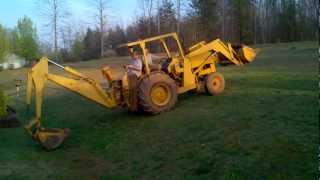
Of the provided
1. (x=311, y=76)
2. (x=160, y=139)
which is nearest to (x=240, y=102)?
(x=160, y=139)

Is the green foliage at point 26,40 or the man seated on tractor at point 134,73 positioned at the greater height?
the green foliage at point 26,40

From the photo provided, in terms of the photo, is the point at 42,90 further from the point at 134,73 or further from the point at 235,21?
the point at 235,21

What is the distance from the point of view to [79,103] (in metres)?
19.6

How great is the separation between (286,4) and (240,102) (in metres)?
59.9

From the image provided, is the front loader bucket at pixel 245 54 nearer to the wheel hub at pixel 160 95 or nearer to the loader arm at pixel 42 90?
the wheel hub at pixel 160 95

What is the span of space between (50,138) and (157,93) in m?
3.39

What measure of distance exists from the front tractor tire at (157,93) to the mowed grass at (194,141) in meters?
0.31

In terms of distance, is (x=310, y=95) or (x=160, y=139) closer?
(x=160, y=139)

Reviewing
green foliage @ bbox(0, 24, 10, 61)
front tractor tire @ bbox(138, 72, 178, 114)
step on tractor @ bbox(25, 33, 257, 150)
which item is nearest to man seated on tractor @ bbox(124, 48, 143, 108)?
step on tractor @ bbox(25, 33, 257, 150)

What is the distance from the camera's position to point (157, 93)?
14766 mm

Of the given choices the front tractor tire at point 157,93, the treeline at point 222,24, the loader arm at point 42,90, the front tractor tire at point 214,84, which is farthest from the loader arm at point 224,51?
the treeline at point 222,24

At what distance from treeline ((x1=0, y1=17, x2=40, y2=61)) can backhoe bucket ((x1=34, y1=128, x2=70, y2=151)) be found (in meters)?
70.0

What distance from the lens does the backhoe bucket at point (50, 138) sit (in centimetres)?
1280

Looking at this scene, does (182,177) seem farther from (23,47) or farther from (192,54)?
(23,47)
